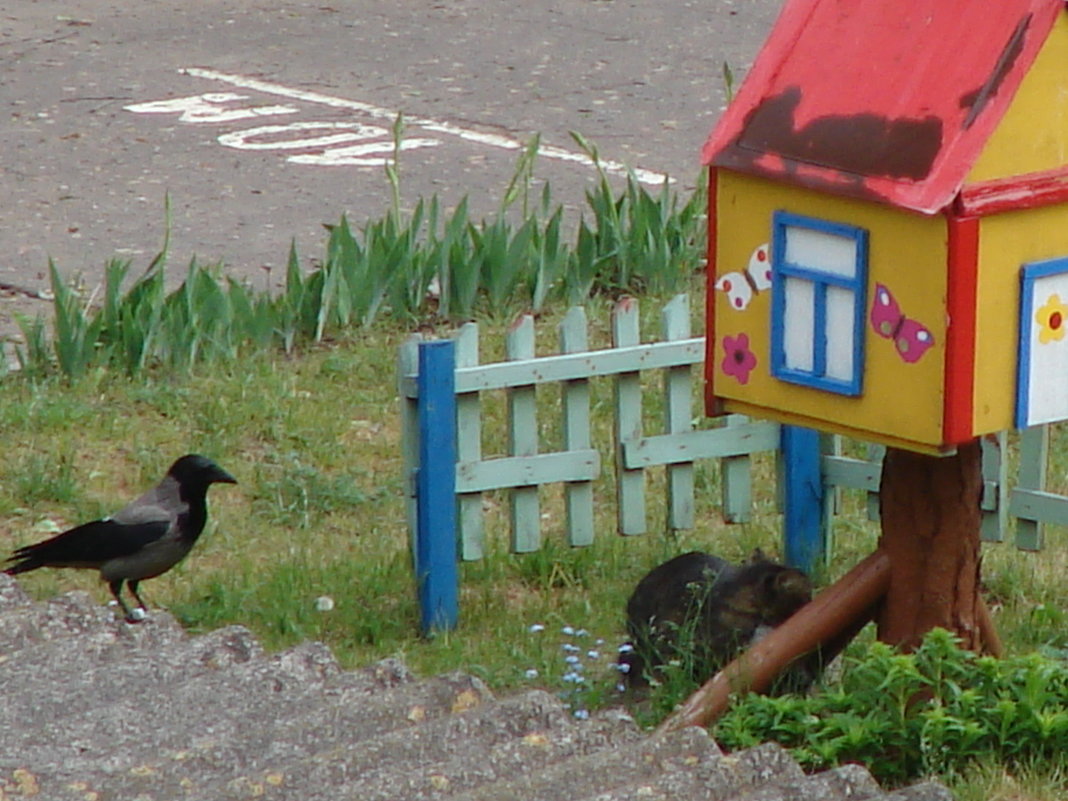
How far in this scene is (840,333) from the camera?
401 centimetres

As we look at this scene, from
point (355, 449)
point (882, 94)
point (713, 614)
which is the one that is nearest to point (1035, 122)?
point (882, 94)

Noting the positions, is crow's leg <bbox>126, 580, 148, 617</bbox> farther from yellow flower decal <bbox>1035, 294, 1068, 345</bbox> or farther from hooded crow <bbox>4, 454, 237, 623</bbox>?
yellow flower decal <bbox>1035, 294, 1068, 345</bbox>

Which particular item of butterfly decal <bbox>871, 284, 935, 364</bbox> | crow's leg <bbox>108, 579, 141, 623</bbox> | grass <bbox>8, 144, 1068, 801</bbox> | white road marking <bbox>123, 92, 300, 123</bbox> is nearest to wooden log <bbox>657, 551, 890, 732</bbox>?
grass <bbox>8, 144, 1068, 801</bbox>

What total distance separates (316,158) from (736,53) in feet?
9.98

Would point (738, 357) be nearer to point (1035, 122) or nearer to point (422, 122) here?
point (1035, 122)

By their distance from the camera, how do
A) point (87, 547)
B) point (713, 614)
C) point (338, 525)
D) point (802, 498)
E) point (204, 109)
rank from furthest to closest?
point (204, 109), point (338, 525), point (802, 498), point (87, 547), point (713, 614)

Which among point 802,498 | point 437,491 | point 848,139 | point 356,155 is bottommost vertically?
point 802,498

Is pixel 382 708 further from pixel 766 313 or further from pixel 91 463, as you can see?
pixel 91 463

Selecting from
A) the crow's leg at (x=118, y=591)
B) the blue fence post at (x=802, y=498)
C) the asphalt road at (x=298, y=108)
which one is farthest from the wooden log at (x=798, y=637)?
the asphalt road at (x=298, y=108)

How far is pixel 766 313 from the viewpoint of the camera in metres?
4.14

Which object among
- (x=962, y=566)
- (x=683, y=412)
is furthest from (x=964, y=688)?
(x=683, y=412)

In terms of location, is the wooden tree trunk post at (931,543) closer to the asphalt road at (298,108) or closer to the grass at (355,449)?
the grass at (355,449)

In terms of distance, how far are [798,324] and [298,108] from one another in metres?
6.58

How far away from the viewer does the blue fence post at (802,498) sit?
17.9 ft
